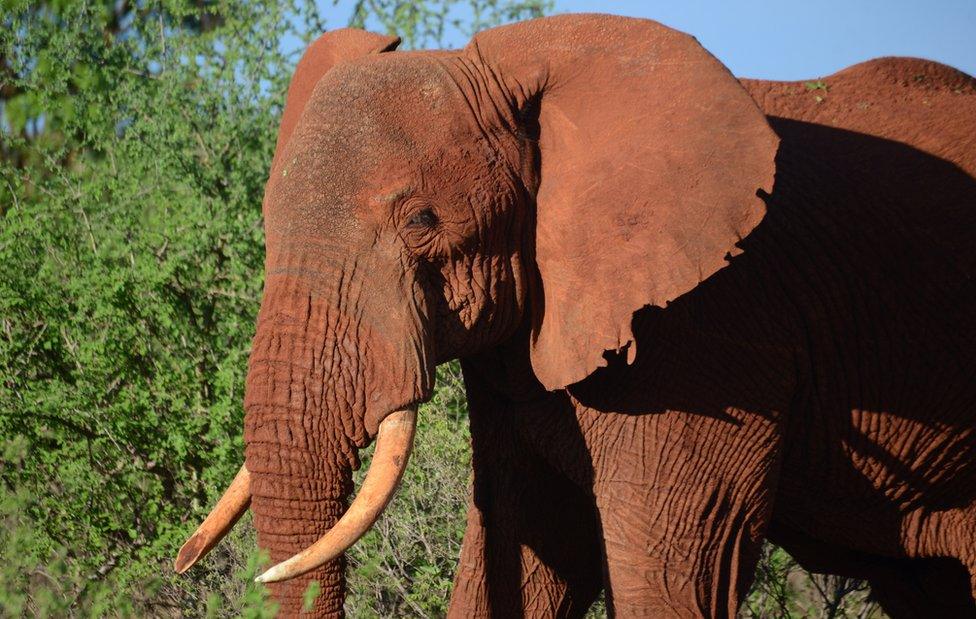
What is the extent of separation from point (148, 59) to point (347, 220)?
4.24m

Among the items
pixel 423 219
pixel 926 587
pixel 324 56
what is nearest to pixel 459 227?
pixel 423 219

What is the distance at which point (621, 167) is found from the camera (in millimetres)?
3574

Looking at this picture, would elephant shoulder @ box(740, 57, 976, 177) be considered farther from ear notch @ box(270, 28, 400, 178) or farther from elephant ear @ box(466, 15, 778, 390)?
ear notch @ box(270, 28, 400, 178)

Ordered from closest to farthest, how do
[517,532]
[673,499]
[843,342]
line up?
[673,499], [843,342], [517,532]

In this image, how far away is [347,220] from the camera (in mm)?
3447

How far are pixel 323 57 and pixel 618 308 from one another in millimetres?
1234

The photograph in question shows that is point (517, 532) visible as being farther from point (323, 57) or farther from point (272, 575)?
point (323, 57)

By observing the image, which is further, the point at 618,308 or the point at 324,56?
the point at 324,56

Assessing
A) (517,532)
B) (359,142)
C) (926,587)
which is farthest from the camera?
(926,587)

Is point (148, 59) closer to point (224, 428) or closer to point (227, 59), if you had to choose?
point (227, 59)

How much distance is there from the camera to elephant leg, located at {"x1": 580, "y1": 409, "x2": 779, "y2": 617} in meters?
3.70

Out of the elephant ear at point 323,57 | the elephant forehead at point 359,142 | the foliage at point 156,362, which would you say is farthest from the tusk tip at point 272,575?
the foliage at point 156,362

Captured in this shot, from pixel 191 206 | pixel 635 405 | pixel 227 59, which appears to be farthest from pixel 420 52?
pixel 227 59

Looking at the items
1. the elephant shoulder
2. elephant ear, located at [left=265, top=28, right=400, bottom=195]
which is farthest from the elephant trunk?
the elephant shoulder
